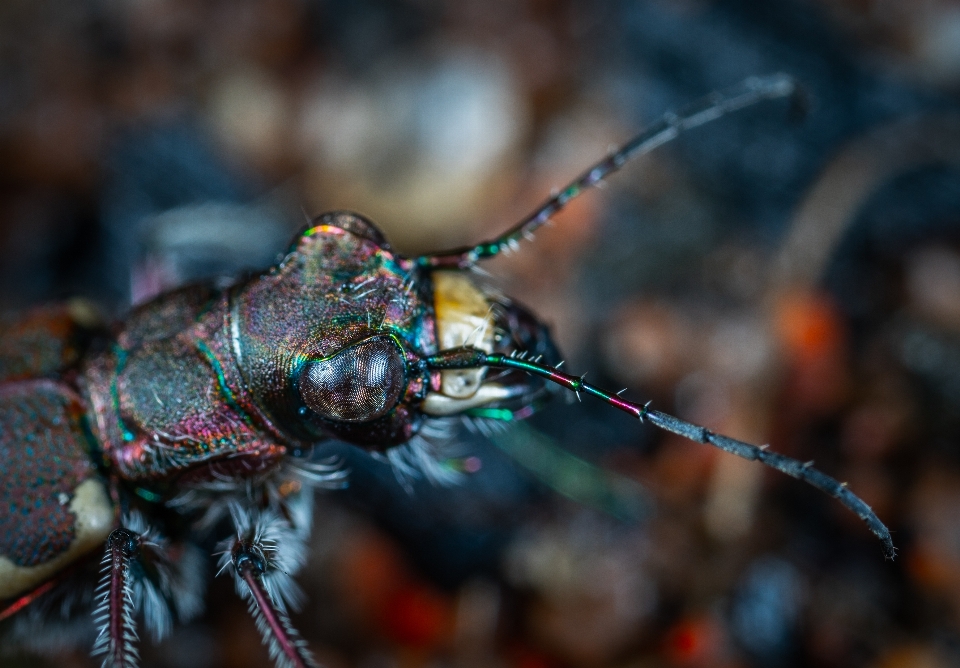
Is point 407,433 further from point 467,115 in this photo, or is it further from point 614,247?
point 467,115

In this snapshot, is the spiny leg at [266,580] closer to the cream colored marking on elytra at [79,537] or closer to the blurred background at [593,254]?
the cream colored marking on elytra at [79,537]

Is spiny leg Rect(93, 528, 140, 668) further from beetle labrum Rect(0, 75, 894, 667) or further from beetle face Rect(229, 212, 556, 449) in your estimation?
beetle face Rect(229, 212, 556, 449)

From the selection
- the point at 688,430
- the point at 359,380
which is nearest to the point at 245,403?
the point at 359,380

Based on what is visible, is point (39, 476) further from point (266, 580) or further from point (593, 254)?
point (593, 254)

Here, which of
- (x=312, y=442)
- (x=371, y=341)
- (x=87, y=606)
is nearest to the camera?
(x=371, y=341)

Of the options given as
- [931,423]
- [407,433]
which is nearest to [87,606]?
[407,433]
